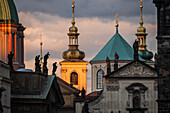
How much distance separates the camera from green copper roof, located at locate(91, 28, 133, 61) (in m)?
123

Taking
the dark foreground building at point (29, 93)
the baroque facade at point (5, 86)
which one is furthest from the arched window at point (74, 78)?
the baroque facade at point (5, 86)

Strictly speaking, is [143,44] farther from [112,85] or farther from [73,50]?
[112,85]

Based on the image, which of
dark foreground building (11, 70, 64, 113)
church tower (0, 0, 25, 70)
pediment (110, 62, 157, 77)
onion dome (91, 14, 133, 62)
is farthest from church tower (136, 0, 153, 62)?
dark foreground building (11, 70, 64, 113)

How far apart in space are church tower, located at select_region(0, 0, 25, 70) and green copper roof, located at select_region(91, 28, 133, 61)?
5087cm

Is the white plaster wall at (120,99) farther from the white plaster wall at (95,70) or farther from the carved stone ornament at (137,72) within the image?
the white plaster wall at (95,70)

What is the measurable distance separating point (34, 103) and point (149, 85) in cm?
4442

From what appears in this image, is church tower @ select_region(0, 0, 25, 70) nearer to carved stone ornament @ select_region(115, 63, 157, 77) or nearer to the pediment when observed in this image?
the pediment

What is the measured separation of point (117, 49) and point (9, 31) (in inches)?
2087

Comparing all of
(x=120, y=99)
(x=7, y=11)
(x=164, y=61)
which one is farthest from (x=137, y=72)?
(x=164, y=61)

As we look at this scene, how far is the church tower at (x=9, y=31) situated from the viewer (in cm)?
7000

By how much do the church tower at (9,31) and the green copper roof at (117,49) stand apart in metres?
50.9

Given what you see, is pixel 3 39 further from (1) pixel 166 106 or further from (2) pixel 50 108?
(1) pixel 166 106

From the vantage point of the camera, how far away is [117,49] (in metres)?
123

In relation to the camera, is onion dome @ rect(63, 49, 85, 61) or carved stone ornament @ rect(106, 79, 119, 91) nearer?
carved stone ornament @ rect(106, 79, 119, 91)
